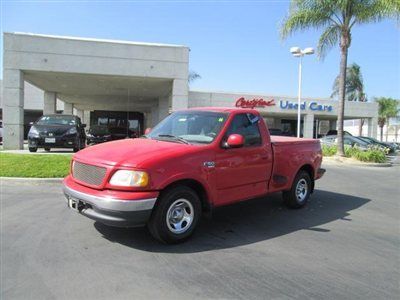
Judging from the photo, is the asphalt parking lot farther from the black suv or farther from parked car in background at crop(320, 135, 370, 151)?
parked car in background at crop(320, 135, 370, 151)

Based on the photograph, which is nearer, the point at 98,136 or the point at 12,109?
the point at 12,109

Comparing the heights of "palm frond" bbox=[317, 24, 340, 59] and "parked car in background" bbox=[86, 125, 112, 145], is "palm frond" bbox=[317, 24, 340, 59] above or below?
above

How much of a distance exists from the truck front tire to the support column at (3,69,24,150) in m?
17.7

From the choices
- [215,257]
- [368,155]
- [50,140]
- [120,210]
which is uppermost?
[50,140]

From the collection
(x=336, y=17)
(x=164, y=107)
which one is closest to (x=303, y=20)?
(x=336, y=17)

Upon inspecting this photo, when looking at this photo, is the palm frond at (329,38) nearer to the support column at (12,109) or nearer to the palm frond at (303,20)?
the palm frond at (303,20)

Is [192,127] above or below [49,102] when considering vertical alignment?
below

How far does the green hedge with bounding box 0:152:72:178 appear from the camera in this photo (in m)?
10.5

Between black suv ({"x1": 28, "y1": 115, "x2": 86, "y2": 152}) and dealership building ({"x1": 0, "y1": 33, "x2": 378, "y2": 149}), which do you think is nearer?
black suv ({"x1": 28, "y1": 115, "x2": 86, "y2": 152})

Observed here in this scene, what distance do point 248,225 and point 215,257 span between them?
5.34 ft

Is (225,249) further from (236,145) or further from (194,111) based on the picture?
(194,111)

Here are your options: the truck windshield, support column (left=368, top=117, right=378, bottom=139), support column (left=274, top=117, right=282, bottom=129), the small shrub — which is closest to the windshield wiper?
the truck windshield

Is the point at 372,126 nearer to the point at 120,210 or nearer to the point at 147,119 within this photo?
the point at 147,119

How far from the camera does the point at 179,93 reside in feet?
73.1
